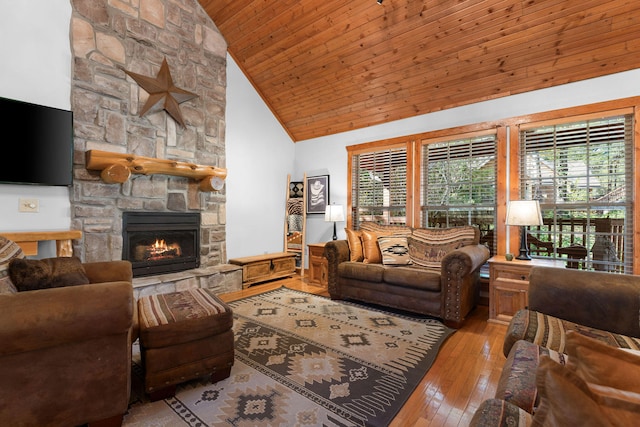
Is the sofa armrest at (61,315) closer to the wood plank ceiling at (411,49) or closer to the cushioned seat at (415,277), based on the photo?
the cushioned seat at (415,277)

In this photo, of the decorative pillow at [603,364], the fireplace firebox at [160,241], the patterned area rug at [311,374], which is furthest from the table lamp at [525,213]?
the fireplace firebox at [160,241]

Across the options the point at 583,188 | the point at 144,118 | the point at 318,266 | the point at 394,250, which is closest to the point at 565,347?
the point at 394,250

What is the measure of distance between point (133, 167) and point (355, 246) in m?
2.71

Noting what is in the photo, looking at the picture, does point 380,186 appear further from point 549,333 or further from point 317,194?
point 549,333

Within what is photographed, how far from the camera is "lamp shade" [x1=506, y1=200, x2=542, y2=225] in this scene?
113 inches

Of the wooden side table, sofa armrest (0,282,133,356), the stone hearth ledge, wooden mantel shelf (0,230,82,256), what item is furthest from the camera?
the stone hearth ledge

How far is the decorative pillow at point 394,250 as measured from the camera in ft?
11.4

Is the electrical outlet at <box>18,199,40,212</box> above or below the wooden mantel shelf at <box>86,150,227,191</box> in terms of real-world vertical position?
below

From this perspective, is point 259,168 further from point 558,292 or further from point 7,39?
point 558,292

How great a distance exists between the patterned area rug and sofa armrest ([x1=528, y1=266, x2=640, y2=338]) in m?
0.89

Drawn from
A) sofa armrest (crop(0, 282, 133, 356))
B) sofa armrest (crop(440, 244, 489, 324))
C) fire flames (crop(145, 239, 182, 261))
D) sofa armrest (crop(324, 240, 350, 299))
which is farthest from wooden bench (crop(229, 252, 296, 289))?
sofa armrest (crop(0, 282, 133, 356))

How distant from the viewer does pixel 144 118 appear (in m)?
3.53

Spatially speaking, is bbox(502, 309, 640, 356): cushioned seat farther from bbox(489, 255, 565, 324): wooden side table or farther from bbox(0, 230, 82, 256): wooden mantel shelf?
bbox(0, 230, 82, 256): wooden mantel shelf

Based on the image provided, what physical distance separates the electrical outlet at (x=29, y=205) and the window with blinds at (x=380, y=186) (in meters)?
3.83
